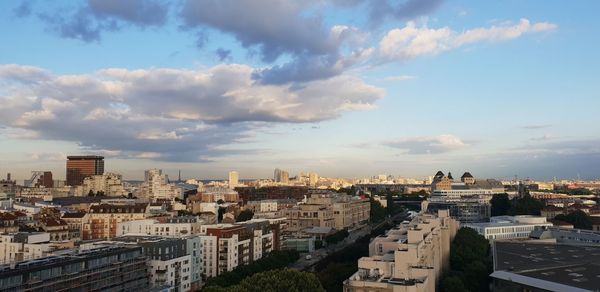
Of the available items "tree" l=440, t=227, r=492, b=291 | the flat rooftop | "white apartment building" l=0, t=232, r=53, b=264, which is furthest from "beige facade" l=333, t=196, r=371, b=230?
"white apartment building" l=0, t=232, r=53, b=264

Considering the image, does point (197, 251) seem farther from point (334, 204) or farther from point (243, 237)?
point (334, 204)

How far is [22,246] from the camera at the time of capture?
107 feet

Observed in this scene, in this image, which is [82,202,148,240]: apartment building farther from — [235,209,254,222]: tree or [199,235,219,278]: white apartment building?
[199,235,219,278]: white apartment building

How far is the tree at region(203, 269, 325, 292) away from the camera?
63.4 feet

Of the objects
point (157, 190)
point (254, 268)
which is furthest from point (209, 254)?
point (157, 190)

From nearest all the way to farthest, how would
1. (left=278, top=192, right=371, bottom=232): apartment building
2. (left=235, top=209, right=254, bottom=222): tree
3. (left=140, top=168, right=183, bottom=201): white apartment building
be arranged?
(left=278, top=192, right=371, bottom=232): apartment building, (left=235, top=209, right=254, bottom=222): tree, (left=140, top=168, right=183, bottom=201): white apartment building

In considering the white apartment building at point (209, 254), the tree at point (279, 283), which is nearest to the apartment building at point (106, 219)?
the white apartment building at point (209, 254)

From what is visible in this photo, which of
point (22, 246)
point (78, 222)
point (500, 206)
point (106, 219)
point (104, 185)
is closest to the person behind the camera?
point (22, 246)

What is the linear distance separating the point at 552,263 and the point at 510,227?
2125cm

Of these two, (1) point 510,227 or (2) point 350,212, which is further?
(2) point 350,212

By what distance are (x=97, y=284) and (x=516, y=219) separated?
4139 cm

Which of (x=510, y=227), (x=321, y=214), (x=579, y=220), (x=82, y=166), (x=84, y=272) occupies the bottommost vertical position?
(x=510, y=227)

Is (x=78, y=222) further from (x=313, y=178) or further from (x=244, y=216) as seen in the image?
(x=313, y=178)

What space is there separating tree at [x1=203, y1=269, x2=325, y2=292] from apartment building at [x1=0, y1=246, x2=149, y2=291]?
22.4 feet
